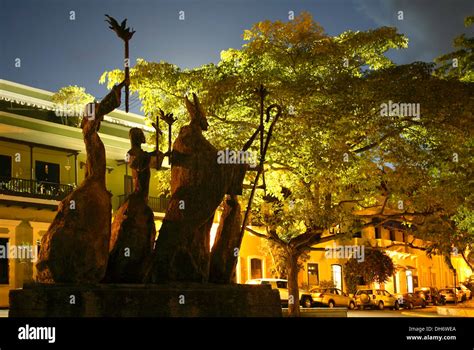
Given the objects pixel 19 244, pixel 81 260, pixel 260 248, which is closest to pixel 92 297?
pixel 81 260

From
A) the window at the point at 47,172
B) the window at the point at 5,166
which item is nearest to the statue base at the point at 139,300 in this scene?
the window at the point at 5,166

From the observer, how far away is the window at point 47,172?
27.5m

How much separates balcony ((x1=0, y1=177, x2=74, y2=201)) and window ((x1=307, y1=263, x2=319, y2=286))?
17978mm

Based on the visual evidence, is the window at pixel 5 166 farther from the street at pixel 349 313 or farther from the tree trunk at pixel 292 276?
the street at pixel 349 313

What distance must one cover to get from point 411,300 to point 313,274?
6.28 metres

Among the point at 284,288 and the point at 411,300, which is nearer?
the point at 284,288

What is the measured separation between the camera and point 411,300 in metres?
37.4

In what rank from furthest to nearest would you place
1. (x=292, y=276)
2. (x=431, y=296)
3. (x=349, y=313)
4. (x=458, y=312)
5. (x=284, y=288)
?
(x=431, y=296)
(x=284, y=288)
(x=349, y=313)
(x=292, y=276)
(x=458, y=312)

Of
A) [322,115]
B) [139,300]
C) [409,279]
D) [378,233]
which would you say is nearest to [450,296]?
[378,233]

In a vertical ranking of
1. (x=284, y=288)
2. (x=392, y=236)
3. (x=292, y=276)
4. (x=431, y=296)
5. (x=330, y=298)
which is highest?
(x=392, y=236)

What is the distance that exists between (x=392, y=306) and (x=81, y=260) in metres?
27.9

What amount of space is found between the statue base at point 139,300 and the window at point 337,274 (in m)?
32.9

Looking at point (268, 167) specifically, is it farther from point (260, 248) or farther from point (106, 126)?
point (260, 248)

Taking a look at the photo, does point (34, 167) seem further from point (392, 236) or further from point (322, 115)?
point (392, 236)
